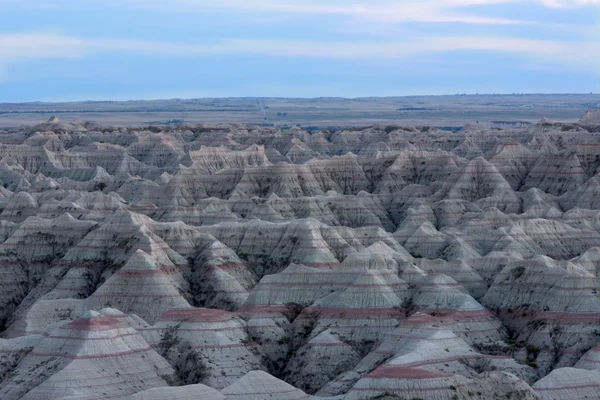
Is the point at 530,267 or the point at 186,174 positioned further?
the point at 186,174

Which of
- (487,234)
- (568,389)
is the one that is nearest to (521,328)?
(568,389)

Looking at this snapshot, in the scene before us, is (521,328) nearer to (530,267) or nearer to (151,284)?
(530,267)

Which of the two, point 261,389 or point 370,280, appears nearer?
point 261,389

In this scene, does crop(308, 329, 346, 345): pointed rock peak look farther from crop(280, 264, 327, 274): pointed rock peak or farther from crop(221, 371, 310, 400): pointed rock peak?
crop(221, 371, 310, 400): pointed rock peak

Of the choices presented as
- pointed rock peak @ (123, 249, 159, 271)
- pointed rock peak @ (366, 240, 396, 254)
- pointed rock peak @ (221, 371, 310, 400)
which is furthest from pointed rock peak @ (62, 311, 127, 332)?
pointed rock peak @ (366, 240, 396, 254)

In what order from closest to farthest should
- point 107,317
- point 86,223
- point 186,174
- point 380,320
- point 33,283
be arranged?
point 107,317, point 380,320, point 33,283, point 86,223, point 186,174

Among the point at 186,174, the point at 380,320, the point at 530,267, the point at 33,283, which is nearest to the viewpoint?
the point at 380,320

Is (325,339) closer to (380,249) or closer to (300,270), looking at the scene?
(300,270)

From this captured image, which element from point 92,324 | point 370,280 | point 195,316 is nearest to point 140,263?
point 195,316
